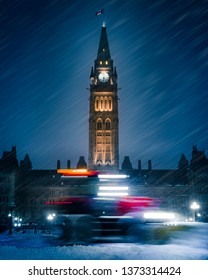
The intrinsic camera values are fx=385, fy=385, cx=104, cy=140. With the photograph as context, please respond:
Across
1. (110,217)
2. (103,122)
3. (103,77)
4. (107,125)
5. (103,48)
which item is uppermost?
(103,48)

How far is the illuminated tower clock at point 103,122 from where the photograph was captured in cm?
10225

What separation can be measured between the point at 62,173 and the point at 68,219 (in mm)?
2116

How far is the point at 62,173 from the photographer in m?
14.4

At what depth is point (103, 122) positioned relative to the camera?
106 meters

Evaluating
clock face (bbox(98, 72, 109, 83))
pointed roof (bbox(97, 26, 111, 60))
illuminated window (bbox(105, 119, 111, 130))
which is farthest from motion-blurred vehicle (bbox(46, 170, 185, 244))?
pointed roof (bbox(97, 26, 111, 60))

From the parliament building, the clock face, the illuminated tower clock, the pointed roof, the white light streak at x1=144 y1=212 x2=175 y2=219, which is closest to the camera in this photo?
the white light streak at x1=144 y1=212 x2=175 y2=219

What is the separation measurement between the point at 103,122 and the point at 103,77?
14.1m

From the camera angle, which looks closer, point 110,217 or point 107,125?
point 110,217

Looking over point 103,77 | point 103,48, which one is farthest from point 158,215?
point 103,48

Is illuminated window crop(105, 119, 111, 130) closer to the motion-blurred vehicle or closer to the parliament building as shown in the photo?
the parliament building

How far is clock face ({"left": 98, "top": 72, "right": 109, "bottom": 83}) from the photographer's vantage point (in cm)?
11003

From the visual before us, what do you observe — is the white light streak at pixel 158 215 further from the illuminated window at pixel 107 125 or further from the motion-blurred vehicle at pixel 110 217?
the illuminated window at pixel 107 125

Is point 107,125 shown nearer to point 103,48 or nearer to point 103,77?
point 103,77
